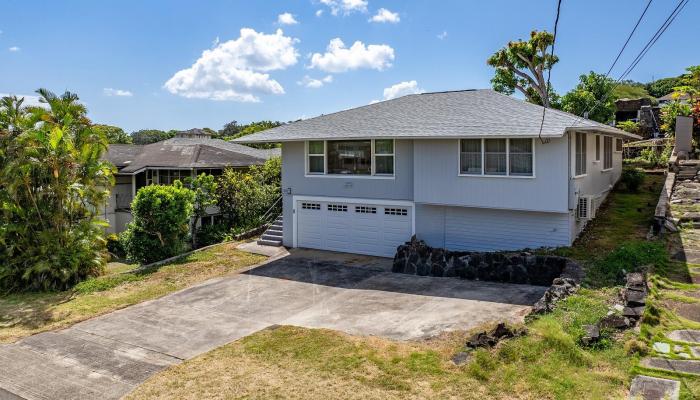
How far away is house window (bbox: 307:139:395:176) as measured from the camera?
1594 centimetres

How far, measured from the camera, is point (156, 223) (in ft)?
54.4

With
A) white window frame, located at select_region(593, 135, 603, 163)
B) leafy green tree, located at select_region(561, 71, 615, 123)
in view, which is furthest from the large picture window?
leafy green tree, located at select_region(561, 71, 615, 123)

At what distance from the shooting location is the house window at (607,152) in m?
18.5

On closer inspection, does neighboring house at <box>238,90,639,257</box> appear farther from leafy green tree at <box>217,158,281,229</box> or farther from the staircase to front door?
leafy green tree at <box>217,158,281,229</box>

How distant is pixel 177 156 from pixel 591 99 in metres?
28.0

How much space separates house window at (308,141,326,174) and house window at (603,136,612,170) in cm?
1034

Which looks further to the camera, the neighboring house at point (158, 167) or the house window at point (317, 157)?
the neighboring house at point (158, 167)

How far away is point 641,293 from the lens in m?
8.40

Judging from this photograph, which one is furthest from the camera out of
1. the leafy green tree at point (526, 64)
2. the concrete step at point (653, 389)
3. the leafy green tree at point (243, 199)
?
the leafy green tree at point (526, 64)

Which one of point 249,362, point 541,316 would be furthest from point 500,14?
point 249,362

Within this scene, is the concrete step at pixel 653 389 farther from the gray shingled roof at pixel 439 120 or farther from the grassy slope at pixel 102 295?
the grassy slope at pixel 102 295

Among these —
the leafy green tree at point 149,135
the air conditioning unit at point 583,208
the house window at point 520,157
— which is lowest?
the air conditioning unit at point 583,208

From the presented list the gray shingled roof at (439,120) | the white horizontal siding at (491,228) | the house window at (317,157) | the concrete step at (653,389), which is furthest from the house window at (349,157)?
the concrete step at (653,389)

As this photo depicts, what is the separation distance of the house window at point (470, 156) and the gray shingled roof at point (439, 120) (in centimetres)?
49
